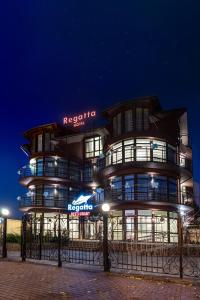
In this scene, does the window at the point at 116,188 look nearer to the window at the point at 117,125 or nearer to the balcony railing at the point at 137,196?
the balcony railing at the point at 137,196

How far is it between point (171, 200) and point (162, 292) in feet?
88.1

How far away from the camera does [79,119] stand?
52094mm

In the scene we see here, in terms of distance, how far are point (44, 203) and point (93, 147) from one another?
9.15 metres

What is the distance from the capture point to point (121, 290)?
37.7ft

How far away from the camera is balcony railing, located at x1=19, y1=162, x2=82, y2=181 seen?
48156mm

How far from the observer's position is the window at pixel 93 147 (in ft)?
158

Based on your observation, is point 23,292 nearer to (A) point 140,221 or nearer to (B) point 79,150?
(A) point 140,221

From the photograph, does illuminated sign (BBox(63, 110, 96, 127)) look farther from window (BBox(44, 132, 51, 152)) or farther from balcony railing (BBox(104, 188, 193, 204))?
balcony railing (BBox(104, 188, 193, 204))

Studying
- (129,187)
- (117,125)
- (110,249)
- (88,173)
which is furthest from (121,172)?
(110,249)

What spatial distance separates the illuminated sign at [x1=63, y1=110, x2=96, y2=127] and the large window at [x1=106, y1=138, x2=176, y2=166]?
1352 centimetres

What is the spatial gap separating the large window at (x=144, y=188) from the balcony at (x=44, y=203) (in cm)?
1140

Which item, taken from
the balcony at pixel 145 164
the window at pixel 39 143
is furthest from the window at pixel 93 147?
the balcony at pixel 145 164

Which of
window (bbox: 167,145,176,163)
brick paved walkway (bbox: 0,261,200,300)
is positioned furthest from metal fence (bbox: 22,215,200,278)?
window (bbox: 167,145,176,163)

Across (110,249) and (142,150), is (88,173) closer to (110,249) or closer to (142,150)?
(142,150)
